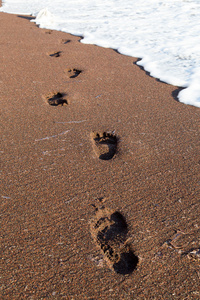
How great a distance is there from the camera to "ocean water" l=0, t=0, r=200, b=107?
3.83m

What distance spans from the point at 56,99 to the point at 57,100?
0.03 m

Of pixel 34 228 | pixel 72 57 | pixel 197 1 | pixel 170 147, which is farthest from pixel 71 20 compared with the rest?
pixel 34 228

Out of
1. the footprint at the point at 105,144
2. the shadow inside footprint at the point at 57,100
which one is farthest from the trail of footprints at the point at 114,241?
the shadow inside footprint at the point at 57,100

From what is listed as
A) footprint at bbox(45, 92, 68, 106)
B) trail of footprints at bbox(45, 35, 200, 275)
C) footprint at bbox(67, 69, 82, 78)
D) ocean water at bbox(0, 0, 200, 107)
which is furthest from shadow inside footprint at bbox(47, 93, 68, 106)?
trail of footprints at bbox(45, 35, 200, 275)

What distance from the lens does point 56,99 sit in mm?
2939

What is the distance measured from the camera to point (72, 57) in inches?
158

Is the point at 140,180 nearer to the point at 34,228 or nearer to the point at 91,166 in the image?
the point at 91,166

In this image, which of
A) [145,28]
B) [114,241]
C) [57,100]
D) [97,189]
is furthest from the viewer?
[145,28]

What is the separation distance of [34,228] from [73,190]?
0.39 metres

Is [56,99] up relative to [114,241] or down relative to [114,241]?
up

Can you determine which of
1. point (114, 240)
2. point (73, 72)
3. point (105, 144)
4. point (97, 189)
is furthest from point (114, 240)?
point (73, 72)

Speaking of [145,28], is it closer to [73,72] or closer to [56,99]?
[73,72]

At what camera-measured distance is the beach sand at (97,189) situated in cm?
134

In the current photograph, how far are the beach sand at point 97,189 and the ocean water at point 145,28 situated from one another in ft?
2.19
